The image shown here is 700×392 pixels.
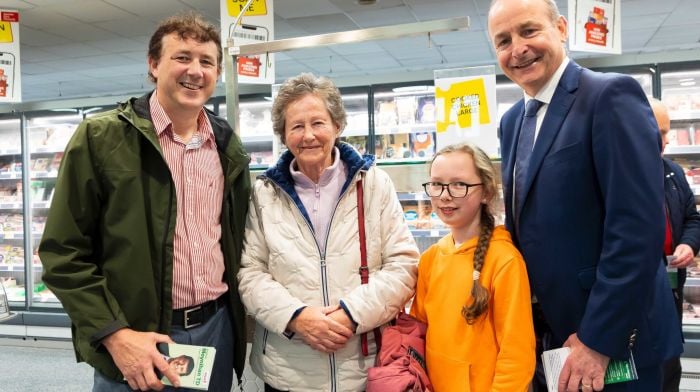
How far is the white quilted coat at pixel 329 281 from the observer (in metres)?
1.69

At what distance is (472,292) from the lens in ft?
5.21

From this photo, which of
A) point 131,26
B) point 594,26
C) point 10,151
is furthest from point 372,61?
point 10,151

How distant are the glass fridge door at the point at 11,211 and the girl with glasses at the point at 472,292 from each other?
559 cm

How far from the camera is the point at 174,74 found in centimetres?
176

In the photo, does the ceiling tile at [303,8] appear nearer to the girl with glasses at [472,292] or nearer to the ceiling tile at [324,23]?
the ceiling tile at [324,23]

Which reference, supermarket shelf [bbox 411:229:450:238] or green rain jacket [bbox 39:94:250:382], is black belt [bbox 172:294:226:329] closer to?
green rain jacket [bbox 39:94:250:382]

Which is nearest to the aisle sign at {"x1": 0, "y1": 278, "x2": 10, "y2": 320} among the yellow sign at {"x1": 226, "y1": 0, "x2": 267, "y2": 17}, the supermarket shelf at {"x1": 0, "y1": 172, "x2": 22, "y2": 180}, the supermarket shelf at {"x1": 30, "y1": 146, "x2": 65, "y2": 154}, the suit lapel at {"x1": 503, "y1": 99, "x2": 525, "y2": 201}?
the suit lapel at {"x1": 503, "y1": 99, "x2": 525, "y2": 201}

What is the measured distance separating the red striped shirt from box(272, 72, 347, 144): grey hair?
30 centimetres

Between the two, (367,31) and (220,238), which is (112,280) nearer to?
(220,238)

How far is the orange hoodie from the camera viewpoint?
1534 millimetres

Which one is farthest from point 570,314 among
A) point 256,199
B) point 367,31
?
point 367,31

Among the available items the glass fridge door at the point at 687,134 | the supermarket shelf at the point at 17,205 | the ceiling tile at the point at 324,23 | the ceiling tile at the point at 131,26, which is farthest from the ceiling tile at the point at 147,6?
the glass fridge door at the point at 687,134

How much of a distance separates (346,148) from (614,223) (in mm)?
902

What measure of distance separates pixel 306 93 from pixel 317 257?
55cm
